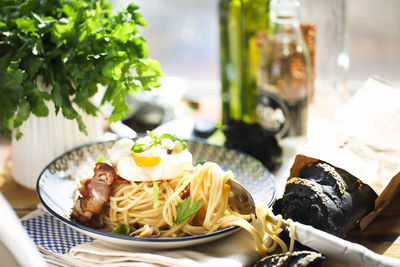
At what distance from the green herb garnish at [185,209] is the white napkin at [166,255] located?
87 millimetres

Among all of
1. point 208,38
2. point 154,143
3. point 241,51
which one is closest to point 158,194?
point 154,143

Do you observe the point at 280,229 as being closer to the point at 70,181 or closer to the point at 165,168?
the point at 165,168

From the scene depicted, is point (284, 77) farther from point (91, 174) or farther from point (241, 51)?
point (91, 174)

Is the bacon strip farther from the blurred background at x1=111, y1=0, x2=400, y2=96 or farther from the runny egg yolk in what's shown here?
the blurred background at x1=111, y1=0, x2=400, y2=96

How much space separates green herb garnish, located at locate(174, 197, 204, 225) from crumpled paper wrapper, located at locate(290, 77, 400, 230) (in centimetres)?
37

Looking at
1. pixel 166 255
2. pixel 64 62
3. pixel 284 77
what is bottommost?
pixel 166 255

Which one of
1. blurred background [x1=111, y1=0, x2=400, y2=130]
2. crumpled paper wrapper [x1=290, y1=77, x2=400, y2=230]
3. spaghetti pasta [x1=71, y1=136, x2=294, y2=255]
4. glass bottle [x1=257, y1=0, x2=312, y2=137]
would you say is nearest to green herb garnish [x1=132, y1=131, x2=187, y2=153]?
spaghetti pasta [x1=71, y1=136, x2=294, y2=255]

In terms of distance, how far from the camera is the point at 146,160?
4.44 feet

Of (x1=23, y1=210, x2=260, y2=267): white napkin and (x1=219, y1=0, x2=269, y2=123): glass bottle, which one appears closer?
(x1=23, y1=210, x2=260, y2=267): white napkin

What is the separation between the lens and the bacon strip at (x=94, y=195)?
4.35ft

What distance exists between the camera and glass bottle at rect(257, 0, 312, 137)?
214 centimetres

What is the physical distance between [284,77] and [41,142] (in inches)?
43.8

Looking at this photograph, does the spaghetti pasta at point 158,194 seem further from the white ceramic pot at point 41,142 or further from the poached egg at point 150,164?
the white ceramic pot at point 41,142

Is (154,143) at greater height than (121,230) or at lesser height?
greater
